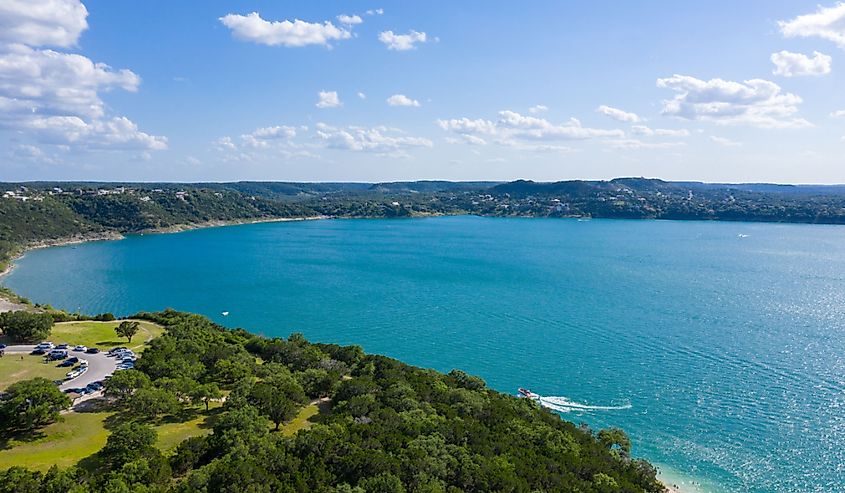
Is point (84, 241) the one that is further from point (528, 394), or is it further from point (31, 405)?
point (528, 394)

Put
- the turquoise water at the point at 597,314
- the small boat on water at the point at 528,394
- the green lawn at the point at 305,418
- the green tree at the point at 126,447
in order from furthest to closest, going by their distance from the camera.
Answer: the small boat on water at the point at 528,394 → the turquoise water at the point at 597,314 → the green lawn at the point at 305,418 → the green tree at the point at 126,447

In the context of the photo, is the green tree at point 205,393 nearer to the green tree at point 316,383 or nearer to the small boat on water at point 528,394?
the green tree at point 316,383

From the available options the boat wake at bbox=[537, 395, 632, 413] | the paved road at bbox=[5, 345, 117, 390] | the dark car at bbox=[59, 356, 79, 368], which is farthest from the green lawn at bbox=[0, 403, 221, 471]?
the boat wake at bbox=[537, 395, 632, 413]

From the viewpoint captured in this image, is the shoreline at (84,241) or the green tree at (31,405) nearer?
the green tree at (31,405)

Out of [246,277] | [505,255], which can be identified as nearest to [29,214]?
[246,277]

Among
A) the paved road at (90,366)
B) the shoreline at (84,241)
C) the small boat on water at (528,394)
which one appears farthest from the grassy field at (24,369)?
the small boat on water at (528,394)

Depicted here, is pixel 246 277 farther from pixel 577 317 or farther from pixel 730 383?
pixel 730 383
